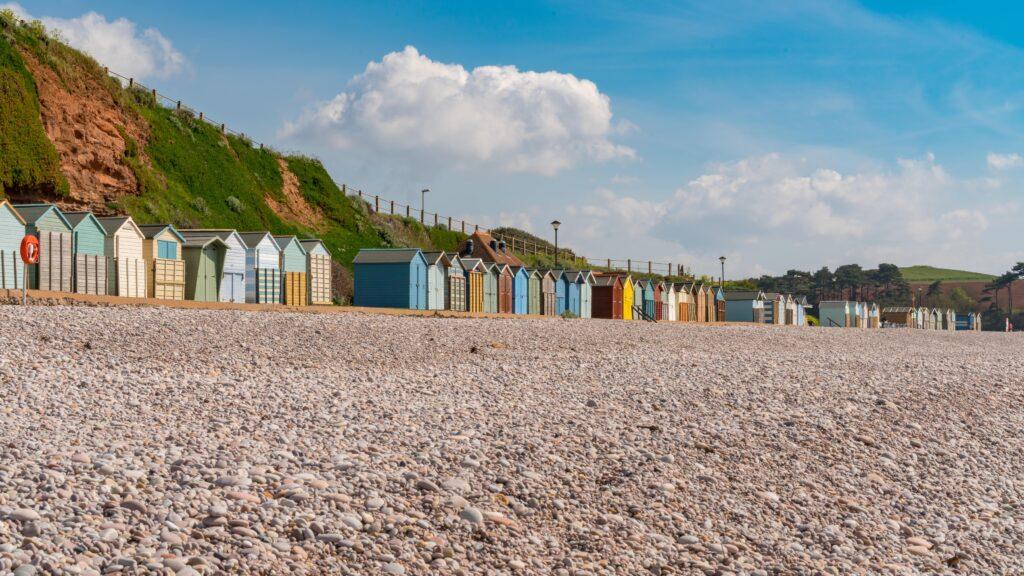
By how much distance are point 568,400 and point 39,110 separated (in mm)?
35288

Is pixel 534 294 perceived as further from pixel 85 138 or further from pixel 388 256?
pixel 85 138

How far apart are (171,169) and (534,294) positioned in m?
21.2

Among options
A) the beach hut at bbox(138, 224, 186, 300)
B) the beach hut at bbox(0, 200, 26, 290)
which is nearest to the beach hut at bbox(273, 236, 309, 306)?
the beach hut at bbox(138, 224, 186, 300)

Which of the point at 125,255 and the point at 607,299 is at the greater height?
the point at 125,255

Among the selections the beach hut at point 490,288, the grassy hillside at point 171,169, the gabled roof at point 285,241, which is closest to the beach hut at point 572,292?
the beach hut at point 490,288

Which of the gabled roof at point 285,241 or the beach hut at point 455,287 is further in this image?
the beach hut at point 455,287

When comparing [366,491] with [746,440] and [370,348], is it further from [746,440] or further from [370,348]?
[370,348]

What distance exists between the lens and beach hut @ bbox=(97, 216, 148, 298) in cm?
2547

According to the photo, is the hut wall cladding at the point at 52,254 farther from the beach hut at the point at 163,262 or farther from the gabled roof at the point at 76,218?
the beach hut at the point at 163,262

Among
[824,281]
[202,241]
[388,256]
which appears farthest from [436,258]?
[824,281]

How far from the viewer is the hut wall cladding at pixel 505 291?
40.2 metres

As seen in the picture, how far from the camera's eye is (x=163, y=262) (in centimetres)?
2708

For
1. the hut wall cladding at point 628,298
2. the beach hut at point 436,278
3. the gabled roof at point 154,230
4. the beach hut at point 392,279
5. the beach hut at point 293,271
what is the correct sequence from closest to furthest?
1. the gabled roof at point 154,230
2. the beach hut at point 293,271
3. the beach hut at point 392,279
4. the beach hut at point 436,278
5. the hut wall cladding at point 628,298

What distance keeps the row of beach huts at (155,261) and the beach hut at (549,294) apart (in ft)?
42.9
